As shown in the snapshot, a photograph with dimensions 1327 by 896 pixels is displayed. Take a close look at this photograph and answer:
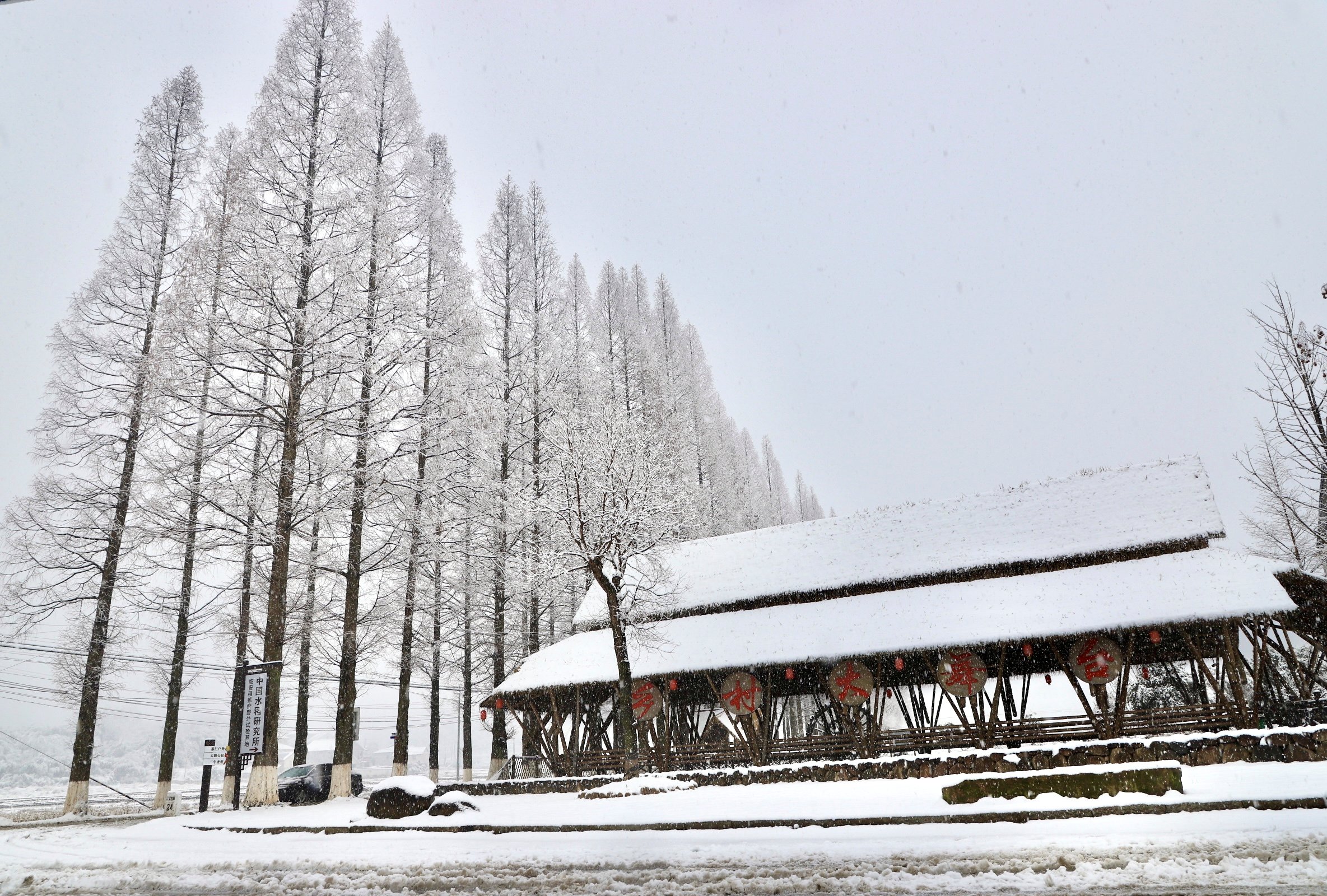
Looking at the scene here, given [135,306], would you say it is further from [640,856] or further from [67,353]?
[640,856]

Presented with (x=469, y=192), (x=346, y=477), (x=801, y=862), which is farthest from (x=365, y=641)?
(x=469, y=192)

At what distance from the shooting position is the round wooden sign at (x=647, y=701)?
18750mm

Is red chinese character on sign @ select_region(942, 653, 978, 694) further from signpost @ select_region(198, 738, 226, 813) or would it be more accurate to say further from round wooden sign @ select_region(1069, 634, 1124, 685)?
signpost @ select_region(198, 738, 226, 813)

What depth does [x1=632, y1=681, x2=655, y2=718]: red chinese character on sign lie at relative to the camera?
18.8 metres

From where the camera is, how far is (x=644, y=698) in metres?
18.8

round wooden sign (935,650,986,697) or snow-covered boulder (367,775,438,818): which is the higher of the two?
round wooden sign (935,650,986,697)

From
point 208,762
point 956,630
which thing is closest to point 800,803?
point 956,630

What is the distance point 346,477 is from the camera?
624 inches

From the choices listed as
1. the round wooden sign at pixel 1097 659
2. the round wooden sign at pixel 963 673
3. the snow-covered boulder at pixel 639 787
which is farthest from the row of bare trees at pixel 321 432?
the round wooden sign at pixel 1097 659

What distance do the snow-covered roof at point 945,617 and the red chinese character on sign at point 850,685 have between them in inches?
33.8

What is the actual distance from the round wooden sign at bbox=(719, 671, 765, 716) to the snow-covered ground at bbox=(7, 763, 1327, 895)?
289 inches

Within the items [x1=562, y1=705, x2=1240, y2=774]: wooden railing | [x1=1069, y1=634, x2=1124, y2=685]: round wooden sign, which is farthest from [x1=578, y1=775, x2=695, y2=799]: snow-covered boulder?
[x1=1069, y1=634, x2=1124, y2=685]: round wooden sign

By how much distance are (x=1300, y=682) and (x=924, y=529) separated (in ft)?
27.3

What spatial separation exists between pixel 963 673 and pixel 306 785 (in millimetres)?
16951
